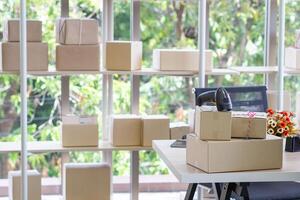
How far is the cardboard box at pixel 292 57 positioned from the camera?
459 centimetres

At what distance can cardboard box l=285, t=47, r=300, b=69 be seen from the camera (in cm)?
459

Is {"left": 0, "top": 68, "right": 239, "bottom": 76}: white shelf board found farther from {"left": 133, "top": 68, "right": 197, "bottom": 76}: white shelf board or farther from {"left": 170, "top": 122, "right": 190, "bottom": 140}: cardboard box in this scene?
{"left": 170, "top": 122, "right": 190, "bottom": 140}: cardboard box

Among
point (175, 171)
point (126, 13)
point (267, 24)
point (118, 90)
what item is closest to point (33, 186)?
point (118, 90)

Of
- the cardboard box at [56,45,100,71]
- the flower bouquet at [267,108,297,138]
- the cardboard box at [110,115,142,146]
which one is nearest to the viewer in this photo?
the flower bouquet at [267,108,297,138]

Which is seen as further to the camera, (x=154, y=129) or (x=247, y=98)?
(x=154, y=129)

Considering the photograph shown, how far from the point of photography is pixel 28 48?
4312 mm

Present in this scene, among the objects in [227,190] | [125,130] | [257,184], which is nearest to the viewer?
[227,190]

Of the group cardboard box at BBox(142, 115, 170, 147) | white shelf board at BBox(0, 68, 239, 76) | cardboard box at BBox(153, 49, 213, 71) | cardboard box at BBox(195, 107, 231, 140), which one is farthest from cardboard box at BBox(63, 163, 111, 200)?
cardboard box at BBox(195, 107, 231, 140)

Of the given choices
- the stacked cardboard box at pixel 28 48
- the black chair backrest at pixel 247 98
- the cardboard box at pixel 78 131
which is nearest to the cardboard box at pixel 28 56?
the stacked cardboard box at pixel 28 48

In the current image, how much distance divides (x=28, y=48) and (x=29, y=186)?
3.00 feet

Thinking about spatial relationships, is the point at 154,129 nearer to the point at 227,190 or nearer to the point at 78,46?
the point at 78,46

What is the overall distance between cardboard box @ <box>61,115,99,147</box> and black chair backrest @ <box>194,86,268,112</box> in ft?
3.50

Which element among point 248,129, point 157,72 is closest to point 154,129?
point 157,72

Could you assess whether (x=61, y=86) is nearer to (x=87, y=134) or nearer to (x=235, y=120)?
(x=87, y=134)
